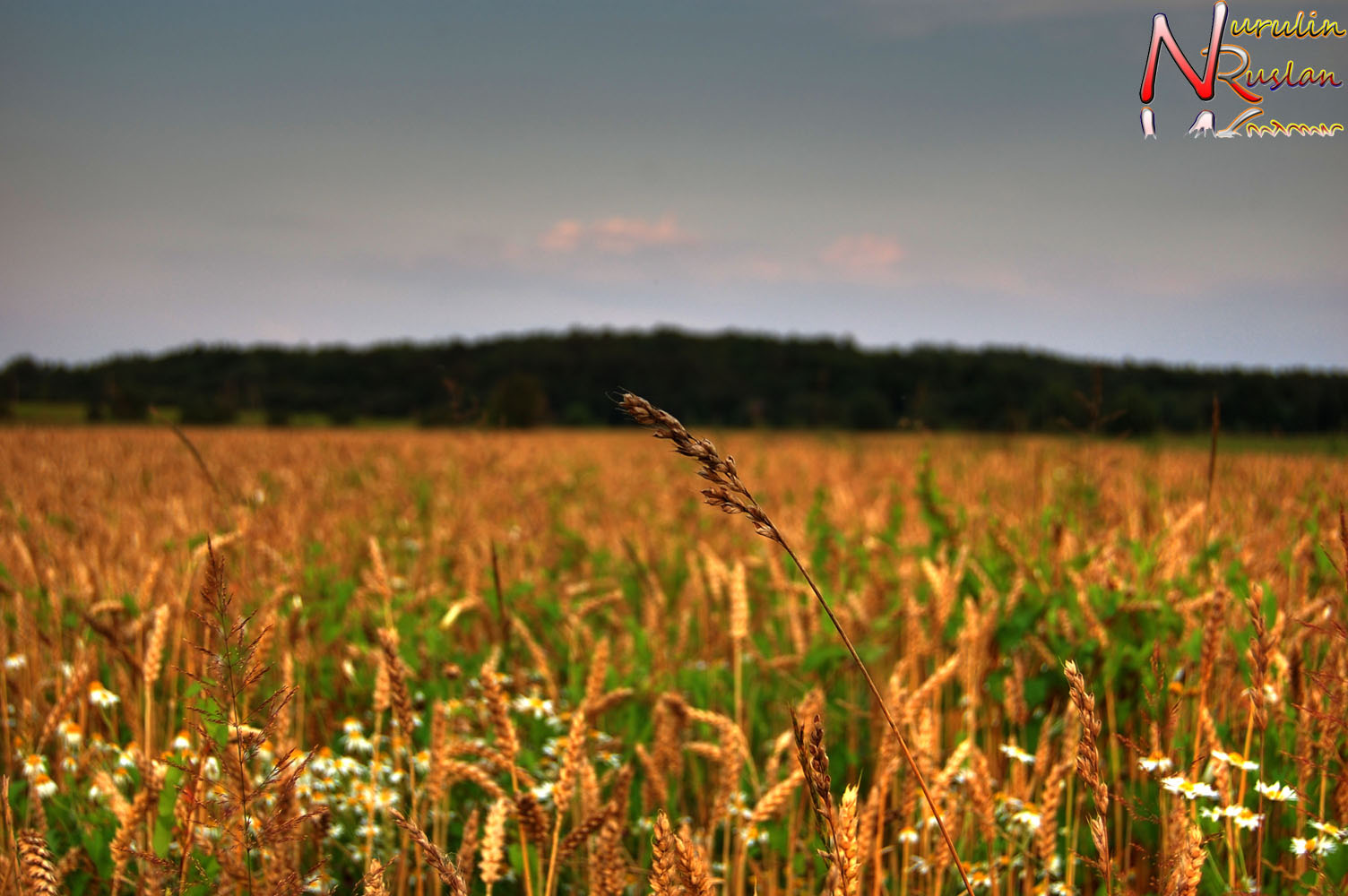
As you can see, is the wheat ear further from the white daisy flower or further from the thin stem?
the white daisy flower

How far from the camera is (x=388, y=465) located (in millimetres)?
9484

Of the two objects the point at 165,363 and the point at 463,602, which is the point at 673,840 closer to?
the point at 463,602

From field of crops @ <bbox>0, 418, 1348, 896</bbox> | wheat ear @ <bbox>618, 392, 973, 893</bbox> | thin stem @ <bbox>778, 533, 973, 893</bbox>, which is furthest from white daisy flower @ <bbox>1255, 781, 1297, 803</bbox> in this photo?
wheat ear @ <bbox>618, 392, 973, 893</bbox>

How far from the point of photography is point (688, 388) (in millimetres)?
50250

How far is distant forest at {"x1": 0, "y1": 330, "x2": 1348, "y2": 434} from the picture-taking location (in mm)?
4457

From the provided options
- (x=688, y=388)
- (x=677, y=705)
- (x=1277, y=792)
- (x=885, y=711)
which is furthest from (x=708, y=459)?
(x=688, y=388)

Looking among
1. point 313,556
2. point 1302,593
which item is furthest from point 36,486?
point 1302,593

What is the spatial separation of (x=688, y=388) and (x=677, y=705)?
1916 inches

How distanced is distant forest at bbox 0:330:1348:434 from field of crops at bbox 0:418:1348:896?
612mm

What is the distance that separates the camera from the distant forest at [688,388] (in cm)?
446

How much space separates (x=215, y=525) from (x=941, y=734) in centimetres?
354

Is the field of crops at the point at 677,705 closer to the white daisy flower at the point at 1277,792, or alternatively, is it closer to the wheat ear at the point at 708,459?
the white daisy flower at the point at 1277,792

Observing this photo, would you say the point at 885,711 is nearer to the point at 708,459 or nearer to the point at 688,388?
the point at 708,459

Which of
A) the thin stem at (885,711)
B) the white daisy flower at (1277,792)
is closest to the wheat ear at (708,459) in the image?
the thin stem at (885,711)
